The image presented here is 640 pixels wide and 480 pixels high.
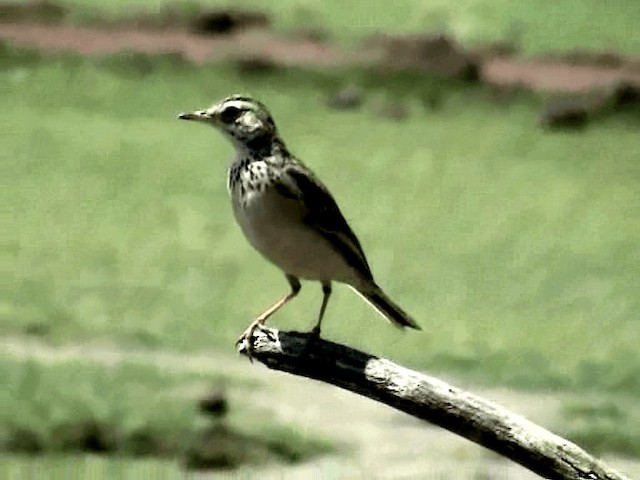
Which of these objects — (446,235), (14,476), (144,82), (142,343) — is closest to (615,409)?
(446,235)

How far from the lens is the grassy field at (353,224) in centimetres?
227

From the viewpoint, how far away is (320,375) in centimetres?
109

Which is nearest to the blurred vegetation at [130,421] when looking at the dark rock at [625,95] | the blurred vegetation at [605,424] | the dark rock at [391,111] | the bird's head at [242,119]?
the blurred vegetation at [605,424]

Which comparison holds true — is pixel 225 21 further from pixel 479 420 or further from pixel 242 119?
pixel 479 420

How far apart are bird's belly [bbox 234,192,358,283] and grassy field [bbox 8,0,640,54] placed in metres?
1.72

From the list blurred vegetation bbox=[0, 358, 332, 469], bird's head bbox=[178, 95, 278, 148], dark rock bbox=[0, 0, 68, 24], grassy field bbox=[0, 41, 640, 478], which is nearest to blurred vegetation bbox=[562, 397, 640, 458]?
grassy field bbox=[0, 41, 640, 478]

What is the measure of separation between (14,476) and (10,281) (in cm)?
52

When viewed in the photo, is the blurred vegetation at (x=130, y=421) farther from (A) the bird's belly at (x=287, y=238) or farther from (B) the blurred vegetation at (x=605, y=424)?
(A) the bird's belly at (x=287, y=238)

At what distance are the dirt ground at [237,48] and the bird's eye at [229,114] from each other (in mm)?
1733

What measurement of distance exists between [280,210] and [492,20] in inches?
71.8

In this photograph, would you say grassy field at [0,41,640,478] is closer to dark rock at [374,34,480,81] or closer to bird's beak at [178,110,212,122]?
dark rock at [374,34,480,81]

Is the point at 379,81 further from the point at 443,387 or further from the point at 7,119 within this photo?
the point at 443,387

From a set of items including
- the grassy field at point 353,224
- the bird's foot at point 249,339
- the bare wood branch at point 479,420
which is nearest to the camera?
the bare wood branch at point 479,420

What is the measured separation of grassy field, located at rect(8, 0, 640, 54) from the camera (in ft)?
9.21
